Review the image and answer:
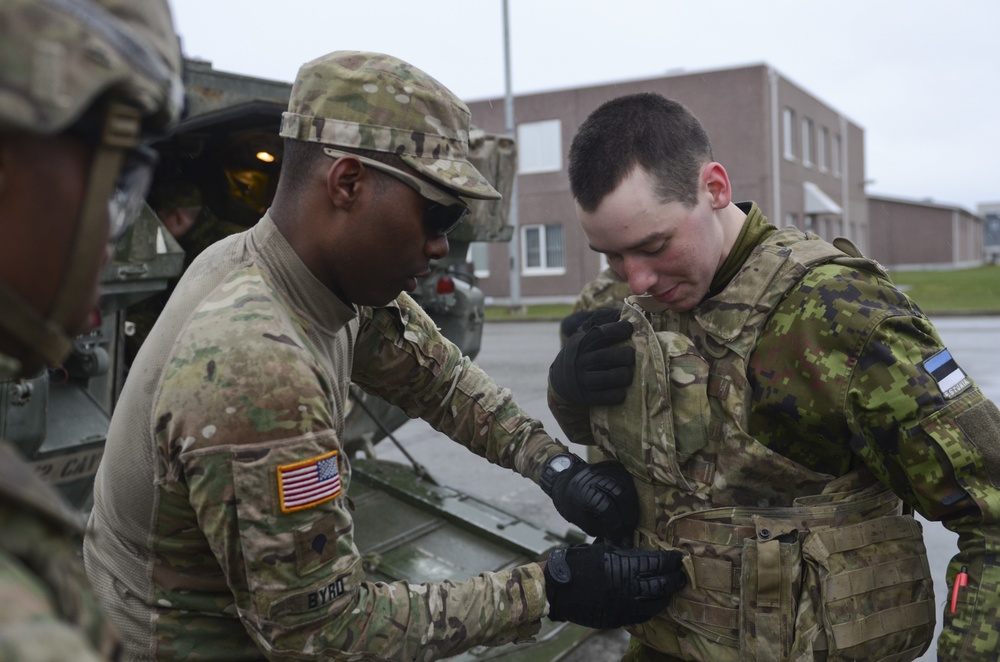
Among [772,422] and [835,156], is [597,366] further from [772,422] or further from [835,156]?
[835,156]

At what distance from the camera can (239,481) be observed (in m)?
1.74

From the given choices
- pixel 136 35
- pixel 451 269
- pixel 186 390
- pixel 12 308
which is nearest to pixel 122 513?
pixel 186 390

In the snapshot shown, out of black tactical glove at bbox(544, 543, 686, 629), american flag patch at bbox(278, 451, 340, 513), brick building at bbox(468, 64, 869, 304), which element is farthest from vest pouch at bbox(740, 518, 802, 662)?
brick building at bbox(468, 64, 869, 304)

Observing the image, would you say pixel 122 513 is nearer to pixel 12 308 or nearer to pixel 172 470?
Result: pixel 172 470

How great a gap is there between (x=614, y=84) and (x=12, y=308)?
80.8ft

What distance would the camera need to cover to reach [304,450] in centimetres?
178

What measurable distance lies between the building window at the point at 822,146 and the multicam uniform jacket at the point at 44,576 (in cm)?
2988

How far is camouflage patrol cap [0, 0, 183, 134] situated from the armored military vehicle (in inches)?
115

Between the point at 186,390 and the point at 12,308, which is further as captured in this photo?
the point at 186,390

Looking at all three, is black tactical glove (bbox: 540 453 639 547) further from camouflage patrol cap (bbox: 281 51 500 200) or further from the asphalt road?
the asphalt road

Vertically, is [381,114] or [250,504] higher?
[381,114]

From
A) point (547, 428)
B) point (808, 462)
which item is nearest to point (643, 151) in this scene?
point (808, 462)

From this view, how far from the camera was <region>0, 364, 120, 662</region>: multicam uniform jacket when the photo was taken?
815 millimetres

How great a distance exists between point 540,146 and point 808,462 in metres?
24.1
